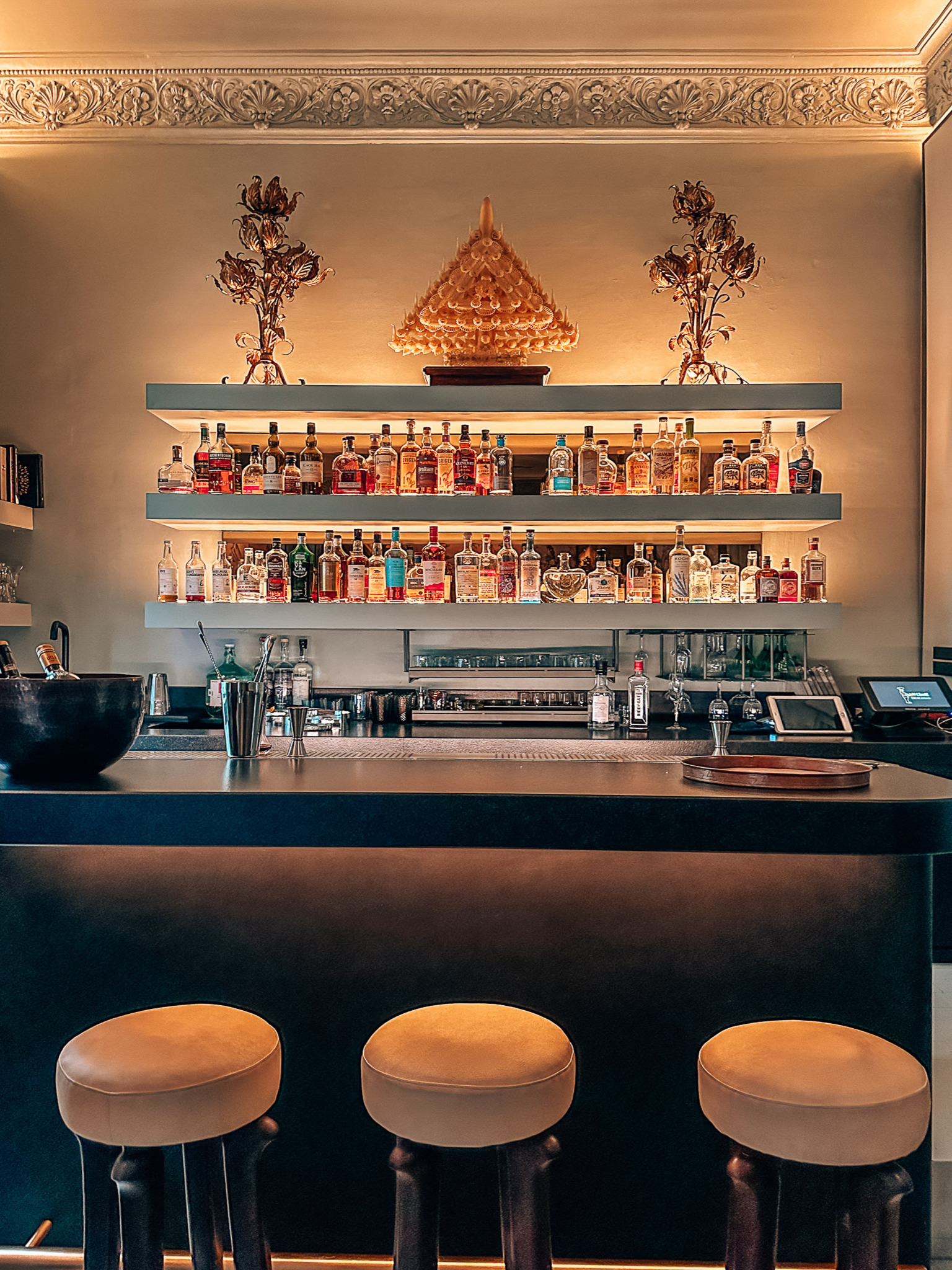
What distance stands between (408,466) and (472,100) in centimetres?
172

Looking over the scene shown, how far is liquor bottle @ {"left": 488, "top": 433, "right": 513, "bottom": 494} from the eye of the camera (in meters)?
3.66

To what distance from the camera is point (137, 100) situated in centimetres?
402

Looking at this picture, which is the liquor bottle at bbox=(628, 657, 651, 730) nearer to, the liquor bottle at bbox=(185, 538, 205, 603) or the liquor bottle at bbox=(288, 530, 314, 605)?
the liquor bottle at bbox=(288, 530, 314, 605)

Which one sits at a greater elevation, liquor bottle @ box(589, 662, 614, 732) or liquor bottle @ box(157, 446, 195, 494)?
liquor bottle @ box(157, 446, 195, 494)

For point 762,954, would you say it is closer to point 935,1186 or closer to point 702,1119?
point 702,1119

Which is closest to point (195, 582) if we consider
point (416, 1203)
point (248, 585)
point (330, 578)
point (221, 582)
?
point (221, 582)

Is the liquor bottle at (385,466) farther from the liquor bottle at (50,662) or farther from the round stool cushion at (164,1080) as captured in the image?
the round stool cushion at (164,1080)

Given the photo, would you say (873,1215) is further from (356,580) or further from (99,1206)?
(356,580)

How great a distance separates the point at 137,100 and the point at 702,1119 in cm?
448

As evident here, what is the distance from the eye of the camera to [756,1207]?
122 cm

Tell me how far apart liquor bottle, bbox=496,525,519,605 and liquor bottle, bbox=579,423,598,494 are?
35 cm

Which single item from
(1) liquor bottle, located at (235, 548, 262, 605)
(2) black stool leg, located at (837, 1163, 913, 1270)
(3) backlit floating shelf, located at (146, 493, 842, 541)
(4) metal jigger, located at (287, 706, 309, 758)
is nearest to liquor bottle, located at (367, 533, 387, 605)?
(3) backlit floating shelf, located at (146, 493, 842, 541)

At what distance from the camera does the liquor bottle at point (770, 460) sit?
3.63 metres

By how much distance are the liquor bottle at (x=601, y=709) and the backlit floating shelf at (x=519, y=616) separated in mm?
267
